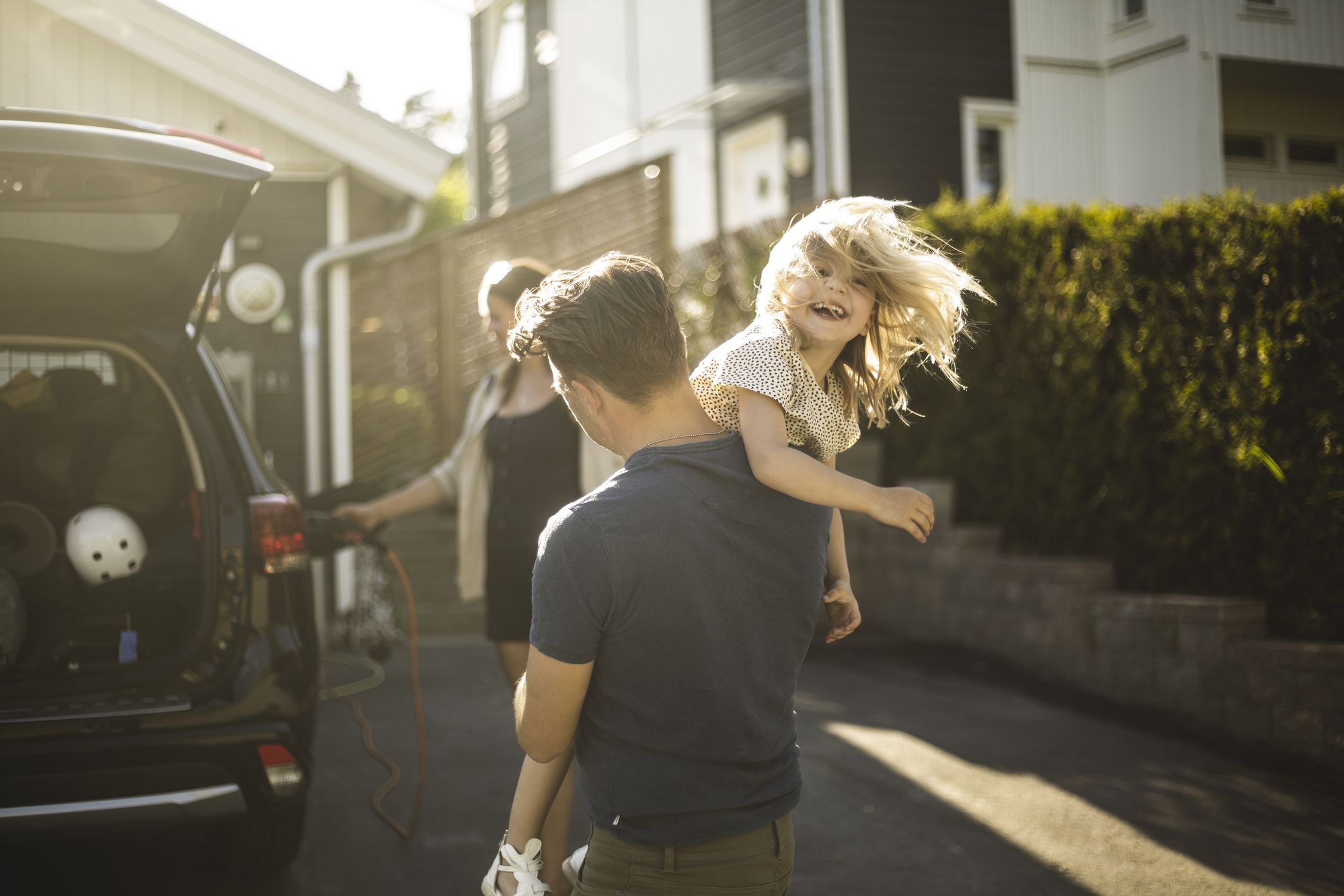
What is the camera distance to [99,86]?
25.5ft

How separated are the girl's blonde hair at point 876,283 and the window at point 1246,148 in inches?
206

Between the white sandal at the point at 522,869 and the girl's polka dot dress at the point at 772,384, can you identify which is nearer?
the white sandal at the point at 522,869

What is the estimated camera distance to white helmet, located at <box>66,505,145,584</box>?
376 cm

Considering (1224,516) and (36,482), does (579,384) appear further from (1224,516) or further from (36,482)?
(1224,516)

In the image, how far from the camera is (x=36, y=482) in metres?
3.94

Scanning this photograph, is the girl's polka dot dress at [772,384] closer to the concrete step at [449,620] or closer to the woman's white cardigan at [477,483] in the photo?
the woman's white cardigan at [477,483]

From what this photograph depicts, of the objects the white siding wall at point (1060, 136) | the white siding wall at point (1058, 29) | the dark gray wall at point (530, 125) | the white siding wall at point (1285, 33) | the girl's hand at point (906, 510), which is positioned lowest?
the girl's hand at point (906, 510)

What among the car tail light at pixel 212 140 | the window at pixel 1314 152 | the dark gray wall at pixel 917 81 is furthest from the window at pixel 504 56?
the car tail light at pixel 212 140

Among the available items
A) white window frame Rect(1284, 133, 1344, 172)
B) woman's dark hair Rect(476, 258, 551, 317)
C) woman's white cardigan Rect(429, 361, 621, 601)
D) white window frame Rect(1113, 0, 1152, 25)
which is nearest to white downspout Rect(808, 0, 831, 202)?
white window frame Rect(1113, 0, 1152, 25)

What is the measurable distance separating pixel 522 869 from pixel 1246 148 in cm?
686

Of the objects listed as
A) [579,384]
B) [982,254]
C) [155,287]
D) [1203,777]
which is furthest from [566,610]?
[982,254]

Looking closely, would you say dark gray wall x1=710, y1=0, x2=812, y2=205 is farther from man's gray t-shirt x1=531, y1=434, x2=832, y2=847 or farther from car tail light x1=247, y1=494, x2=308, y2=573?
man's gray t-shirt x1=531, y1=434, x2=832, y2=847

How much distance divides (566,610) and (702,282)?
7.67 metres

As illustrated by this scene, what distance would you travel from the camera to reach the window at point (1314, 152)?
6078 millimetres
